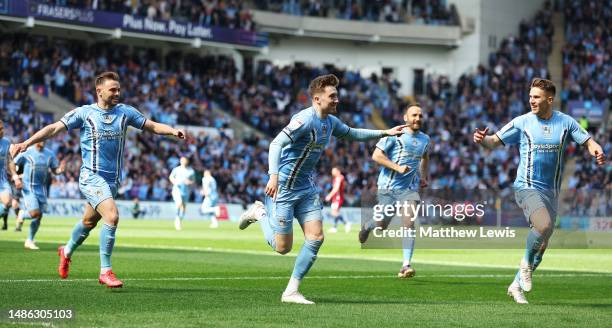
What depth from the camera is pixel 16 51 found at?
52.2m

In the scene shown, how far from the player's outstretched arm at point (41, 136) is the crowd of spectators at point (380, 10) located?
173 ft

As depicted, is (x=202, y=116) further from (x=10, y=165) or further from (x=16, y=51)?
(x=10, y=165)

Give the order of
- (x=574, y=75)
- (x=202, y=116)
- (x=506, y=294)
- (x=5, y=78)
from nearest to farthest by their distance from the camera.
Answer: (x=506, y=294)
(x=5, y=78)
(x=202, y=116)
(x=574, y=75)

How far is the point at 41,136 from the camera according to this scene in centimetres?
1396

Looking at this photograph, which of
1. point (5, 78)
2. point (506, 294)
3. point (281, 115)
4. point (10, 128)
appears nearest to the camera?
point (506, 294)

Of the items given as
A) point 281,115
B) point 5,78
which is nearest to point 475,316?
point 5,78

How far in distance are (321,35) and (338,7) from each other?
242 centimetres

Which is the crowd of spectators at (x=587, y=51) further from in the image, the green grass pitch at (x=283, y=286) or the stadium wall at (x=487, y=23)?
the green grass pitch at (x=283, y=286)

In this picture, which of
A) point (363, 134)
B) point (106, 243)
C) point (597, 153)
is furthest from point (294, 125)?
point (597, 153)

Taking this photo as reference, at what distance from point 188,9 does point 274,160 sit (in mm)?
48349

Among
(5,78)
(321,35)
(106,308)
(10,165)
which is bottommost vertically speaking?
(106,308)

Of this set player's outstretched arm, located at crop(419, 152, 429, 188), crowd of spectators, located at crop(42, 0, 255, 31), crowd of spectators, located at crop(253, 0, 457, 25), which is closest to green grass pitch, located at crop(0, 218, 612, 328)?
player's outstretched arm, located at crop(419, 152, 429, 188)

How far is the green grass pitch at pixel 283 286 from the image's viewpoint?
11.4 m
